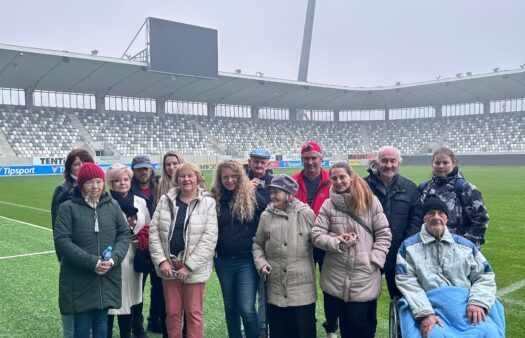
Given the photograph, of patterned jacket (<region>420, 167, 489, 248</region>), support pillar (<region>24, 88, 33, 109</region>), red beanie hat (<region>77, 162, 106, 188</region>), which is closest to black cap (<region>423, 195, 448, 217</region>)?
patterned jacket (<region>420, 167, 489, 248</region>)

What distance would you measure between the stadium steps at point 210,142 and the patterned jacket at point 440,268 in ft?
146

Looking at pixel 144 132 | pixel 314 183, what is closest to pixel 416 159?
pixel 144 132

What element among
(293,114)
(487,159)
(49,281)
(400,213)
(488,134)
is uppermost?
(293,114)

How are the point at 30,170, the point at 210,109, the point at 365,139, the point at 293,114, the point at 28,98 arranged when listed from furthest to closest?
the point at 293,114
the point at 365,139
the point at 210,109
the point at 28,98
the point at 30,170

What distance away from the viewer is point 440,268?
3463mm

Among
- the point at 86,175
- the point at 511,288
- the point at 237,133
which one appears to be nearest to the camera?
the point at 86,175

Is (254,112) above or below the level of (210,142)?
above

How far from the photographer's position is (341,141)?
60.3 metres

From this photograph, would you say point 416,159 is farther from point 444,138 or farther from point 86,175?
point 86,175

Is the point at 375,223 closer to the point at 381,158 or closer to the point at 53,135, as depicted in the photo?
the point at 381,158

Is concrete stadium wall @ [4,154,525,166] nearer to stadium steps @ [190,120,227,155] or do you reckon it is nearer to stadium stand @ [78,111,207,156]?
stadium steps @ [190,120,227,155]

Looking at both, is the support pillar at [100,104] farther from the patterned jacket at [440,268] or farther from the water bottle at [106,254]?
A: the patterned jacket at [440,268]

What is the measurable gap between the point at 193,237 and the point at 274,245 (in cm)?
66

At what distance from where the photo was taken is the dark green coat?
3521mm
